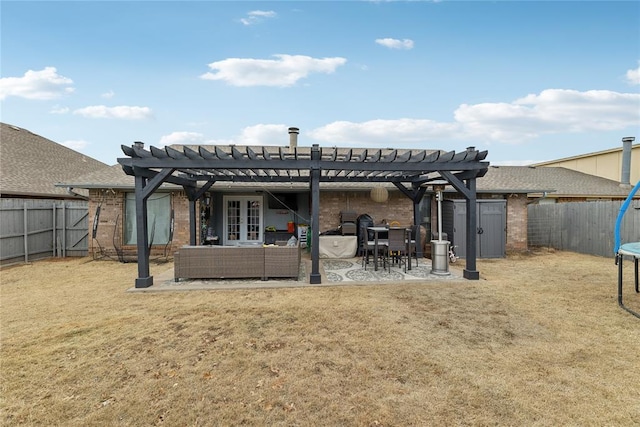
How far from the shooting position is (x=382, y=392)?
255 cm

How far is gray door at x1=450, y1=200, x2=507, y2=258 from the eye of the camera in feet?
31.8

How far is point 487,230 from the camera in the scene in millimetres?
9742

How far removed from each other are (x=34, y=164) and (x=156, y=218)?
8.19 m

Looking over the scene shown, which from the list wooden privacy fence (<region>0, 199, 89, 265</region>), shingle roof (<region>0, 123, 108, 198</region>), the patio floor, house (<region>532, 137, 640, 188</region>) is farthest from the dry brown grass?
house (<region>532, 137, 640, 188</region>)

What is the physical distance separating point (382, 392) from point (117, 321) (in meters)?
3.86

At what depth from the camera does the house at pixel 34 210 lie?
8.59 meters

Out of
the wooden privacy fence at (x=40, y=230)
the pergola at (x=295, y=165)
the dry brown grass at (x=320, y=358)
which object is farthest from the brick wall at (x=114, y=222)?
the dry brown grass at (x=320, y=358)

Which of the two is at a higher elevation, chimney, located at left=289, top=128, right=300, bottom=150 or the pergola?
chimney, located at left=289, top=128, right=300, bottom=150

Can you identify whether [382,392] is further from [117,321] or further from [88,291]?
[88,291]

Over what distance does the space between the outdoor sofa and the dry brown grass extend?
769 mm

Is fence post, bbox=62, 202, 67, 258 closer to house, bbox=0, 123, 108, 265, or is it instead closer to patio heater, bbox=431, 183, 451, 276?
house, bbox=0, 123, 108, 265

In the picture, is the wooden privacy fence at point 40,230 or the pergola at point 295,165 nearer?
the pergola at point 295,165

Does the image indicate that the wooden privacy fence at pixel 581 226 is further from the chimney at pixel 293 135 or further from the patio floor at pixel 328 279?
the chimney at pixel 293 135

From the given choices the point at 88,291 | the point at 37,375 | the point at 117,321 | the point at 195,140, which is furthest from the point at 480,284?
the point at 195,140
